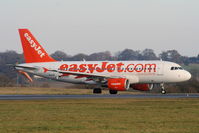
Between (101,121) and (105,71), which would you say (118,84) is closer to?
(105,71)

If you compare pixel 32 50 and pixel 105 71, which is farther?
pixel 32 50

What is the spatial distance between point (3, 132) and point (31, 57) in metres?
44.9

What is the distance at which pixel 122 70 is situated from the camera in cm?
5938

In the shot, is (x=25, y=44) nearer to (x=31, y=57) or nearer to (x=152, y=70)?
(x=31, y=57)

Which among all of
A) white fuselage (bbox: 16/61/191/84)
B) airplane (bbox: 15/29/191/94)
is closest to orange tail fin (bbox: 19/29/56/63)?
airplane (bbox: 15/29/191/94)

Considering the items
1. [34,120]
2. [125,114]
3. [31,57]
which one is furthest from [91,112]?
[31,57]

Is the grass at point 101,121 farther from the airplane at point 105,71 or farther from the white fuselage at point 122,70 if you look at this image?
the white fuselage at point 122,70

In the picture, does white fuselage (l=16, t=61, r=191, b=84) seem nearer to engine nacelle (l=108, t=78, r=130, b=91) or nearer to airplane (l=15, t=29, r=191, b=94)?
airplane (l=15, t=29, r=191, b=94)

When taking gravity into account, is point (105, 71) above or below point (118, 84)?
above

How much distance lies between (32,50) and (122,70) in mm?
12729

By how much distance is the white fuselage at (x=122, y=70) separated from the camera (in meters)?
57.8

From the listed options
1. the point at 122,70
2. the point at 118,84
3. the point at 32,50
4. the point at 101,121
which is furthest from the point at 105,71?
the point at 101,121

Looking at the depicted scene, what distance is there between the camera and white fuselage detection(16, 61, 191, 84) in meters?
57.8

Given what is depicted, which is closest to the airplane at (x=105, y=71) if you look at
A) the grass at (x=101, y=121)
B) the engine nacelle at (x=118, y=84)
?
the engine nacelle at (x=118, y=84)
